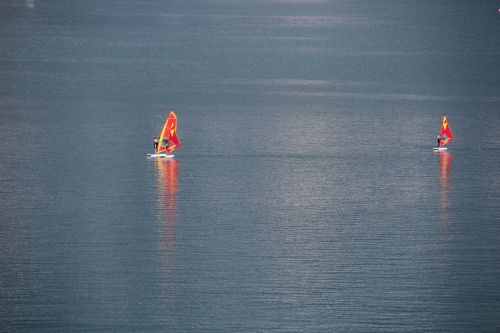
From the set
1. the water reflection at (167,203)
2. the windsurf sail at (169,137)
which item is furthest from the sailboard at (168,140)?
the water reflection at (167,203)

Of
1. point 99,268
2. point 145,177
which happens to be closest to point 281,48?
point 145,177

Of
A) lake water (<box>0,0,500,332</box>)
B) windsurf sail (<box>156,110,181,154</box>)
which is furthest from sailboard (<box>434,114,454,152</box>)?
windsurf sail (<box>156,110,181,154</box>)

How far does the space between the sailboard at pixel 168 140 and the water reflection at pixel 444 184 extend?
65.4 ft

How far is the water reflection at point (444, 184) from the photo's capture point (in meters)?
75.9

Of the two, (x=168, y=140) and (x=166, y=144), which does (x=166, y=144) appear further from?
(x=168, y=140)

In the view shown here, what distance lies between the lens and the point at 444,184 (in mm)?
83062

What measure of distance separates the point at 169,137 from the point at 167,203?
511 inches

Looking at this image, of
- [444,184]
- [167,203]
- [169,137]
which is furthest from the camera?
[169,137]

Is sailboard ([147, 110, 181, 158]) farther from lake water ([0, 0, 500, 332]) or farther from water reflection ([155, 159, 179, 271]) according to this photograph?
water reflection ([155, 159, 179, 271])

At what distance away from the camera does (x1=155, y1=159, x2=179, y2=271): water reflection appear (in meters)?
67.8

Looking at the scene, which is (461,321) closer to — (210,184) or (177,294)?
(177,294)

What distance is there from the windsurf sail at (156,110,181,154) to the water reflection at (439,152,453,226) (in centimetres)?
1993

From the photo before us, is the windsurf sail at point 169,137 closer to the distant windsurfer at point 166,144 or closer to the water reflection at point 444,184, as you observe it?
the distant windsurfer at point 166,144

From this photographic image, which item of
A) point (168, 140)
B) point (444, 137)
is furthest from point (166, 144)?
point (444, 137)
